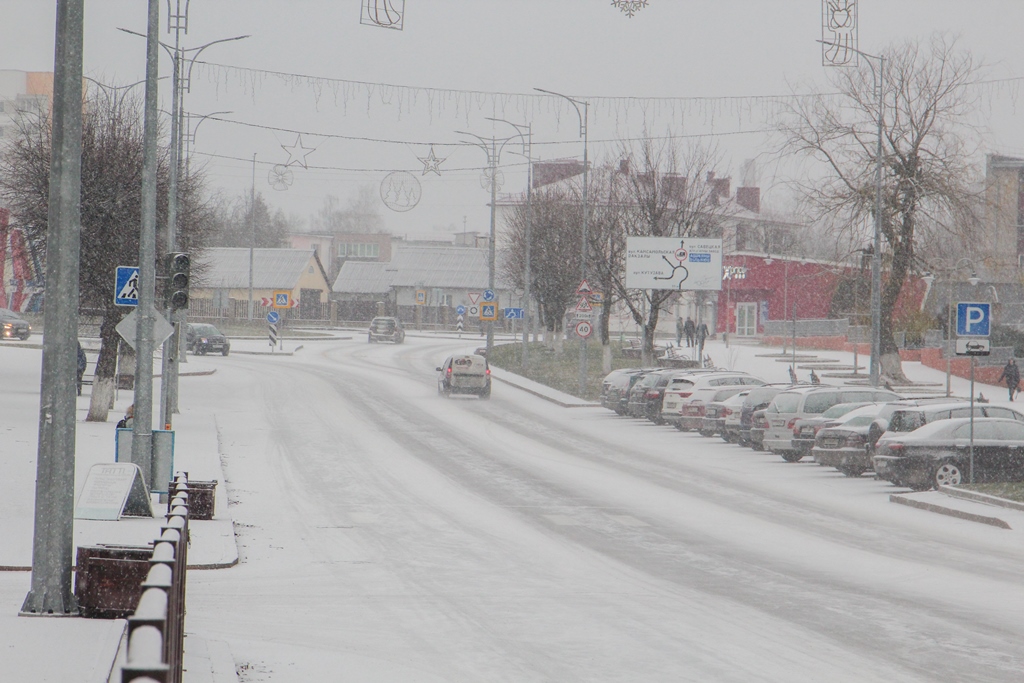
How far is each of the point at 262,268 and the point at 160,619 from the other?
4147 inches

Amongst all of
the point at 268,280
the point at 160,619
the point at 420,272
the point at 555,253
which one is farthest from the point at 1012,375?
the point at 268,280

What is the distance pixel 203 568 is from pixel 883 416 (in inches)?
602

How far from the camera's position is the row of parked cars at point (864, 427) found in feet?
70.6

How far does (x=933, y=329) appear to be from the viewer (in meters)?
56.8

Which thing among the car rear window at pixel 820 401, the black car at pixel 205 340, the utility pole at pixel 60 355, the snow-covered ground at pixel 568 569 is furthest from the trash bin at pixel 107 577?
the black car at pixel 205 340

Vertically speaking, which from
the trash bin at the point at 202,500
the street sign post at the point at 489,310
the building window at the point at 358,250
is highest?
the building window at the point at 358,250

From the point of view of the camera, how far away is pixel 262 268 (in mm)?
107562

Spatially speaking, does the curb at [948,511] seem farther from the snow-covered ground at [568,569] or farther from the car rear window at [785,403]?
the car rear window at [785,403]

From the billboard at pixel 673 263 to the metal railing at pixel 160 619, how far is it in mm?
42426

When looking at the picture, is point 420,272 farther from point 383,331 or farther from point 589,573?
point 589,573

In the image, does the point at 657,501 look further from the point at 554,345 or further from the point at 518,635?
the point at 554,345

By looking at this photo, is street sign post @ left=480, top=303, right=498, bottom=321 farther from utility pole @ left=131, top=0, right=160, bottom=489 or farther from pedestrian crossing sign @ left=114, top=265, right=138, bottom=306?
utility pole @ left=131, top=0, right=160, bottom=489

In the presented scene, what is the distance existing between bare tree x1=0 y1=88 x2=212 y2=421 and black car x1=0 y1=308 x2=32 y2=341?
2881 centimetres

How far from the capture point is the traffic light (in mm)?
18312
